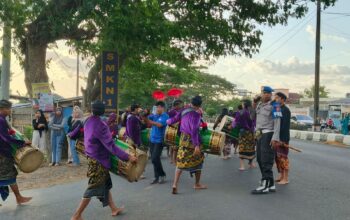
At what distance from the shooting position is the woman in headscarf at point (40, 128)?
12859 mm

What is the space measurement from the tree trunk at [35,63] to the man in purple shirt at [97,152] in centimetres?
773

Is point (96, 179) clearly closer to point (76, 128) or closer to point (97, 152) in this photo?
point (97, 152)

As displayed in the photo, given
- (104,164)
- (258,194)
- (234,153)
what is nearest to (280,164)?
(258,194)

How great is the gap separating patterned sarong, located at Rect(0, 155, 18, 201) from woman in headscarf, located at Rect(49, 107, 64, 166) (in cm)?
567

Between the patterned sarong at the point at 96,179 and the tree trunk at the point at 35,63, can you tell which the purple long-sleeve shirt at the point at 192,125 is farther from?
the tree trunk at the point at 35,63

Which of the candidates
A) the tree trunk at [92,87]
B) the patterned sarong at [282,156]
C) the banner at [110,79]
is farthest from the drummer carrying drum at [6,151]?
the tree trunk at [92,87]

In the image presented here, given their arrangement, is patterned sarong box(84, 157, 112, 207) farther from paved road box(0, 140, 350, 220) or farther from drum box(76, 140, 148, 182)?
paved road box(0, 140, 350, 220)

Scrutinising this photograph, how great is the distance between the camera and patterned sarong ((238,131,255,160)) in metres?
11.2

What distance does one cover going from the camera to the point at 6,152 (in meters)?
7.04

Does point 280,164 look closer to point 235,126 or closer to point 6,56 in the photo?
point 235,126

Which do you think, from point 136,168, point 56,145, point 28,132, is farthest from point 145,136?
point 28,132

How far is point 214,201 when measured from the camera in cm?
721

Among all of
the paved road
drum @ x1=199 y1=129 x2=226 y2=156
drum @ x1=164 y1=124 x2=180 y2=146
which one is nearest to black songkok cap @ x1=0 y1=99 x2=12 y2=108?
the paved road

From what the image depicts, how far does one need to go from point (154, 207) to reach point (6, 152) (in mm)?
2452
